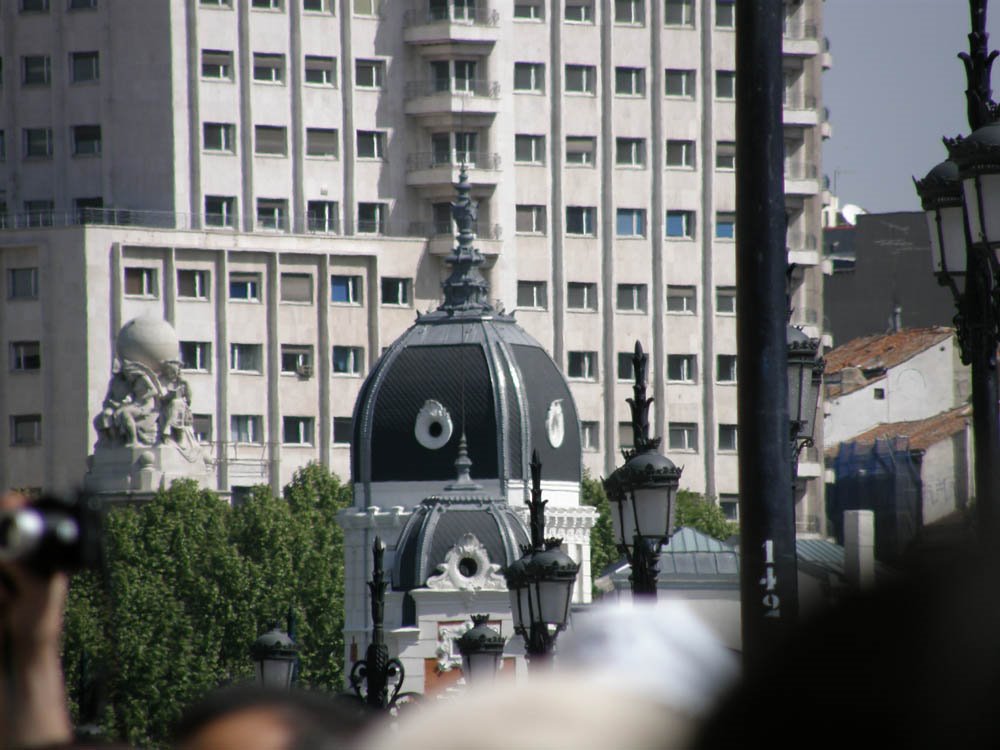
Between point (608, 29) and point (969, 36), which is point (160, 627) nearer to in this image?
point (608, 29)

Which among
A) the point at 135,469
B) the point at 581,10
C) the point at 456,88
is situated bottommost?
the point at 135,469

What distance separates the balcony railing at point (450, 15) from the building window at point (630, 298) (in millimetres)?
12109

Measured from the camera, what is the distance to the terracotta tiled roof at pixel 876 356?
104062 millimetres

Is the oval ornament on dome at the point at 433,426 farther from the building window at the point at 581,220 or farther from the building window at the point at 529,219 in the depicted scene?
the building window at the point at 581,220

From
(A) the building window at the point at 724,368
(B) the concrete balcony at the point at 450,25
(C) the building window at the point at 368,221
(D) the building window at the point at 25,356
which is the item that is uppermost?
(B) the concrete balcony at the point at 450,25

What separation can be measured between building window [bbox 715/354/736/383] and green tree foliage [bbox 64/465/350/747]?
24322mm

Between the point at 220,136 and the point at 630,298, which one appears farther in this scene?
the point at 630,298

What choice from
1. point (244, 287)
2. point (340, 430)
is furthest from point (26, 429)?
point (340, 430)

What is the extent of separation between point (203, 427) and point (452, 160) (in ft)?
45.2

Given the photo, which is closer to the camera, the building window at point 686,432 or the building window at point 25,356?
the building window at point 25,356

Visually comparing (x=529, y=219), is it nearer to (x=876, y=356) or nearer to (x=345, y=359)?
(x=345, y=359)

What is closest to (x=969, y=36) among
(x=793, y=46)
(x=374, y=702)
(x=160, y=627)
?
(x=374, y=702)

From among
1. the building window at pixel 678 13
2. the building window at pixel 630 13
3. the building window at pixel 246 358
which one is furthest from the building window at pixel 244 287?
the building window at pixel 678 13

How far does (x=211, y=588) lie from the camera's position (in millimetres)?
77812
